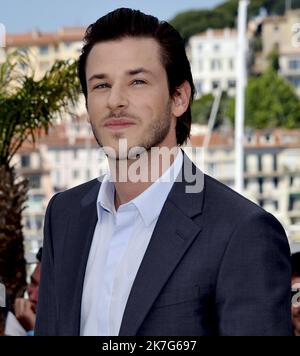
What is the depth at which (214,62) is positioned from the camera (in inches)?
3068

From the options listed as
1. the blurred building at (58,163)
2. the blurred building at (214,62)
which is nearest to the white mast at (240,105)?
the blurred building at (58,163)

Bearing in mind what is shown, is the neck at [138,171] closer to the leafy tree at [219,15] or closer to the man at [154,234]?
the man at [154,234]

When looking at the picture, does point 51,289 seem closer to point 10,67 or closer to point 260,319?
point 260,319

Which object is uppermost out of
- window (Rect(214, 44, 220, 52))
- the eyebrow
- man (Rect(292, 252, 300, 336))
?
the eyebrow

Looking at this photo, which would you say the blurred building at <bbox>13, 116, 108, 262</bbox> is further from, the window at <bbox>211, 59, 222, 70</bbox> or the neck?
the neck

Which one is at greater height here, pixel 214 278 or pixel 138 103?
pixel 138 103

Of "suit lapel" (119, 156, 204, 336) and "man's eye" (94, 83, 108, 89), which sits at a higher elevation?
"man's eye" (94, 83, 108, 89)

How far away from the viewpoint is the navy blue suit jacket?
1592mm

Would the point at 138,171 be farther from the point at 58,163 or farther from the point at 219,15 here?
the point at 219,15

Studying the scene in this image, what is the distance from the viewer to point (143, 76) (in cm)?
166

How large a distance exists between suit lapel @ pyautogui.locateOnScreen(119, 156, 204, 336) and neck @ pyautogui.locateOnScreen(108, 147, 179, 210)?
5 centimetres

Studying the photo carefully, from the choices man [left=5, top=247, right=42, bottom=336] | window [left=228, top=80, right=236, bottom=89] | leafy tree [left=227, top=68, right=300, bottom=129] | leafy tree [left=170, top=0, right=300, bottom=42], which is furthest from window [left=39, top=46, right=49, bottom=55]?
man [left=5, top=247, right=42, bottom=336]

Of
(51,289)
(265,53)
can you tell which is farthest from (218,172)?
(51,289)

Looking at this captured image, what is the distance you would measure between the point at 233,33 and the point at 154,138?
6674cm
